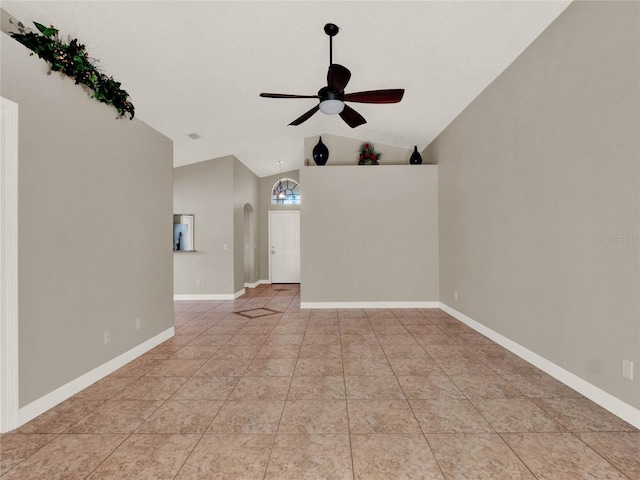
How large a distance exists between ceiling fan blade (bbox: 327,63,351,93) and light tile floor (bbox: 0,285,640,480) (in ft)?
8.60

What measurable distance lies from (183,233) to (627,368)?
6815 millimetres

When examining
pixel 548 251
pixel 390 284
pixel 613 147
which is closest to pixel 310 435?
pixel 548 251

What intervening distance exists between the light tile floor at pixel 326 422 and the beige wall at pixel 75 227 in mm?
397

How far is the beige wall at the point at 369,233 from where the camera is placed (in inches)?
221

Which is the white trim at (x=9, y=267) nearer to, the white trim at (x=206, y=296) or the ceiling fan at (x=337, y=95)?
the ceiling fan at (x=337, y=95)

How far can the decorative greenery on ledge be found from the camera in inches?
85.4

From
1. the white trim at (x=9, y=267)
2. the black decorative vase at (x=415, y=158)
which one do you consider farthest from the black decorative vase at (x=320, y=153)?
the white trim at (x=9, y=267)

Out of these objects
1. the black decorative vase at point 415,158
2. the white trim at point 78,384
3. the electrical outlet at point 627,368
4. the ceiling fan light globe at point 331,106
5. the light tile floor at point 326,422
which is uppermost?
the black decorative vase at point 415,158

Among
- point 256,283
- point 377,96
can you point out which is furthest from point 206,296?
point 377,96

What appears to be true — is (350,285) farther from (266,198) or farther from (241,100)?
(266,198)

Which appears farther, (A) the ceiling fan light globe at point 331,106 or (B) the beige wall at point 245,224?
(B) the beige wall at point 245,224

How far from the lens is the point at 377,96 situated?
10.1 ft

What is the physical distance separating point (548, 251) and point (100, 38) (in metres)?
4.38

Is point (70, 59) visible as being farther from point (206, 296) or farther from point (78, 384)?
point (206, 296)
